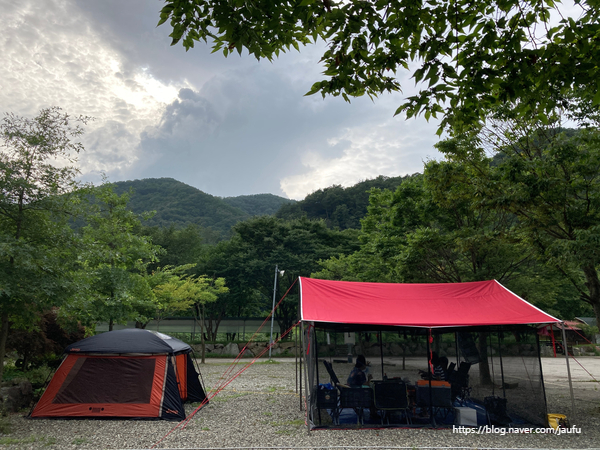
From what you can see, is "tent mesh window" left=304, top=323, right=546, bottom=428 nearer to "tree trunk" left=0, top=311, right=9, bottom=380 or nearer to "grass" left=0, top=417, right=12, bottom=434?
"grass" left=0, top=417, right=12, bottom=434

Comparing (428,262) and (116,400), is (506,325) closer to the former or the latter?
(428,262)

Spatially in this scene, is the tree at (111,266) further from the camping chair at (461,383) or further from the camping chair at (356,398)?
the camping chair at (461,383)

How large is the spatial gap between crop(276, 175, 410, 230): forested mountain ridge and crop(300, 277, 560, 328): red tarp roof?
3303 cm

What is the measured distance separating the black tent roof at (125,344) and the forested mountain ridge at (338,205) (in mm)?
35102

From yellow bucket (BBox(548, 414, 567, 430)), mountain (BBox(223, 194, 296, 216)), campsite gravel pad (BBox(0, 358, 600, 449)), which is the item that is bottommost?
campsite gravel pad (BBox(0, 358, 600, 449))

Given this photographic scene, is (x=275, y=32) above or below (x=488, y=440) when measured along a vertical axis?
above

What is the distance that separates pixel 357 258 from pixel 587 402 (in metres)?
10.8

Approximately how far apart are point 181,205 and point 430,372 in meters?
58.8

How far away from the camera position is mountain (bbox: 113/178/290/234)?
193 ft

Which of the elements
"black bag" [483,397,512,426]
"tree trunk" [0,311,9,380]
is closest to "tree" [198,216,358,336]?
"black bag" [483,397,512,426]

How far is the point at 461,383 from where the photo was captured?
828 centimetres

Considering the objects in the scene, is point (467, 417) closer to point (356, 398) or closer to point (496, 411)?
point (496, 411)

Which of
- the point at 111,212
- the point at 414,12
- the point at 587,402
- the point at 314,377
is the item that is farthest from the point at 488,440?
the point at 111,212

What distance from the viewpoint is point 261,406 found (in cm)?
948
